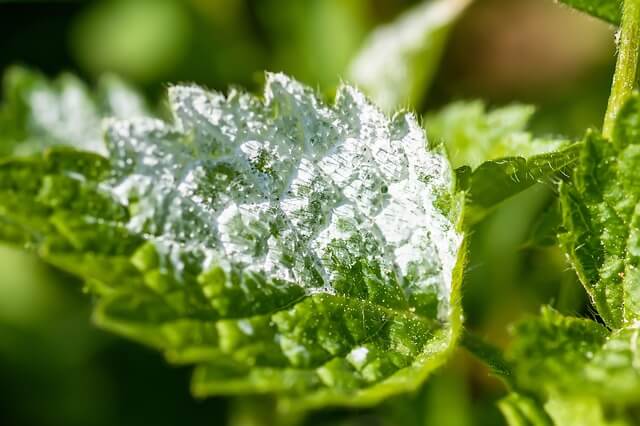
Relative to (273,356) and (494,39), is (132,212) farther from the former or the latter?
(494,39)

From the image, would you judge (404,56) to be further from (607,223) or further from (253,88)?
(607,223)

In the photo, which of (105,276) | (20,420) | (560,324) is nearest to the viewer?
(560,324)

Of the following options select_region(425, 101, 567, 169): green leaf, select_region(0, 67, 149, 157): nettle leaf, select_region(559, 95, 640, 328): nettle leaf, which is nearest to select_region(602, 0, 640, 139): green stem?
select_region(559, 95, 640, 328): nettle leaf

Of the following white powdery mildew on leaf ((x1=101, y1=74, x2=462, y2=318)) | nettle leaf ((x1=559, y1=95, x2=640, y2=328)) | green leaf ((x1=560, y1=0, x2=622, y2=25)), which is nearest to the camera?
nettle leaf ((x1=559, y1=95, x2=640, y2=328))

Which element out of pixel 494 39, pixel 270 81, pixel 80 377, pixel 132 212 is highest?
pixel 494 39

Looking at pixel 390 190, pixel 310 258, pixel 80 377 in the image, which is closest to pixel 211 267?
pixel 310 258

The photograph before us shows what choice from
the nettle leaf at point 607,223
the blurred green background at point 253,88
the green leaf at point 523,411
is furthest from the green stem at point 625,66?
the blurred green background at point 253,88

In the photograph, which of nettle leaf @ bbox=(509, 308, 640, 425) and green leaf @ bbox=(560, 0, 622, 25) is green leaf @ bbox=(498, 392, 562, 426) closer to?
nettle leaf @ bbox=(509, 308, 640, 425)
